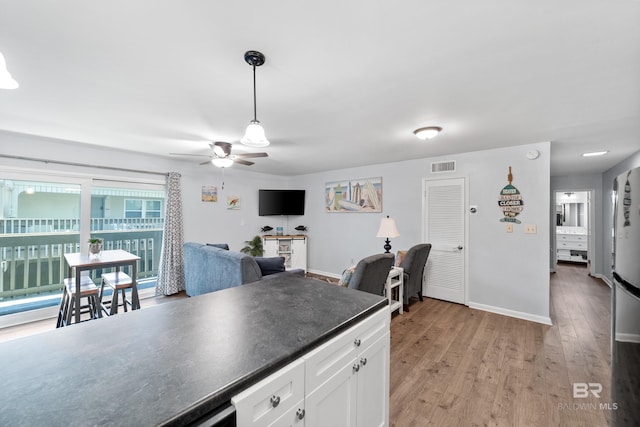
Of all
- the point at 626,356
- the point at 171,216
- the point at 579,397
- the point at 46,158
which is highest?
the point at 46,158

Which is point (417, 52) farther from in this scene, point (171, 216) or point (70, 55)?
point (171, 216)

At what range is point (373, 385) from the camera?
1.43m

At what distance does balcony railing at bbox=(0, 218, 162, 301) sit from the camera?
337cm

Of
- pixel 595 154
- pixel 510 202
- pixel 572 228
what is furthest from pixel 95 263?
pixel 572 228

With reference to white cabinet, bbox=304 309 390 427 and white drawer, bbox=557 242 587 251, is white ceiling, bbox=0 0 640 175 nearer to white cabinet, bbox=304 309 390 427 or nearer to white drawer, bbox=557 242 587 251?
white cabinet, bbox=304 309 390 427

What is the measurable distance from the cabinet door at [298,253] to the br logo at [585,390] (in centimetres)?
457

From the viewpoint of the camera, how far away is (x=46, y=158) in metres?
3.49

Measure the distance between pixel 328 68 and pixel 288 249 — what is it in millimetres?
4654

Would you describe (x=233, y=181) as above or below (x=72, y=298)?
above

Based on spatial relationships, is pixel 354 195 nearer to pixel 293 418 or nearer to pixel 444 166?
pixel 444 166

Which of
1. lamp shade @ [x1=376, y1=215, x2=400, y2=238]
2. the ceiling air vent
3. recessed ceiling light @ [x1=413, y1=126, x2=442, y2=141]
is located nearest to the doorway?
the ceiling air vent

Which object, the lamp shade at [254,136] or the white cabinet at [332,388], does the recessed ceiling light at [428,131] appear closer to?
the lamp shade at [254,136]

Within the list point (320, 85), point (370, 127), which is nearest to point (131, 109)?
point (320, 85)

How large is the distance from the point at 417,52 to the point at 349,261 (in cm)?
440
